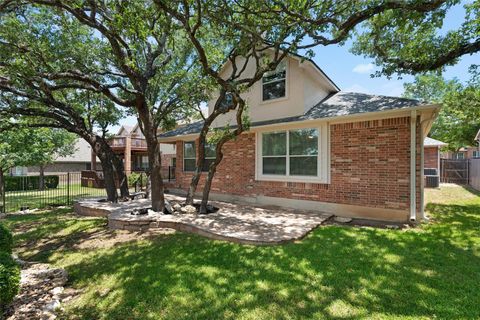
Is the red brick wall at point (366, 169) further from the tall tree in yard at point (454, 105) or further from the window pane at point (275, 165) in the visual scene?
the tall tree in yard at point (454, 105)

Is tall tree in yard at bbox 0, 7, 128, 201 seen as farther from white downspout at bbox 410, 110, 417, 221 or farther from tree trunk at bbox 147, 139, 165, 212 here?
white downspout at bbox 410, 110, 417, 221

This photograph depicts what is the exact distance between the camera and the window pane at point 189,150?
41.0 ft

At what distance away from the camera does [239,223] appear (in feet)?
22.2

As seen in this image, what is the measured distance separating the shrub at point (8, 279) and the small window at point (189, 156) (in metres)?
9.13

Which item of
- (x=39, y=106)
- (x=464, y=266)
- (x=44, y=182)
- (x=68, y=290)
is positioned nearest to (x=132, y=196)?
(x=39, y=106)

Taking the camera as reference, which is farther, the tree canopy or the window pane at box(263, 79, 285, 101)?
the window pane at box(263, 79, 285, 101)

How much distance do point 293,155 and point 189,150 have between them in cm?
Result: 579

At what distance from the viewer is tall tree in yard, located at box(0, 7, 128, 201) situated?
6473 mm

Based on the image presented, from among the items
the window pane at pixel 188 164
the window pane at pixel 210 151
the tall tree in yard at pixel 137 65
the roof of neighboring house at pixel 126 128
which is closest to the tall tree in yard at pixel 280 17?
the tall tree in yard at pixel 137 65

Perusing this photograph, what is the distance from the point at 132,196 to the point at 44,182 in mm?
17007

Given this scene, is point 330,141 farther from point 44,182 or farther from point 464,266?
point 44,182

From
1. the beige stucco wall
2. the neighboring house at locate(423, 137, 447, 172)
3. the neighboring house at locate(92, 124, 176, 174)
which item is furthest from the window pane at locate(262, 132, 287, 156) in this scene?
the neighboring house at locate(92, 124, 176, 174)

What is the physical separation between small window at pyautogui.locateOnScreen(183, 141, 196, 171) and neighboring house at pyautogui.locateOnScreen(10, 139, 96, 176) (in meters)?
24.4

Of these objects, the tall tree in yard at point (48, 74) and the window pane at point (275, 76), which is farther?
the window pane at point (275, 76)
